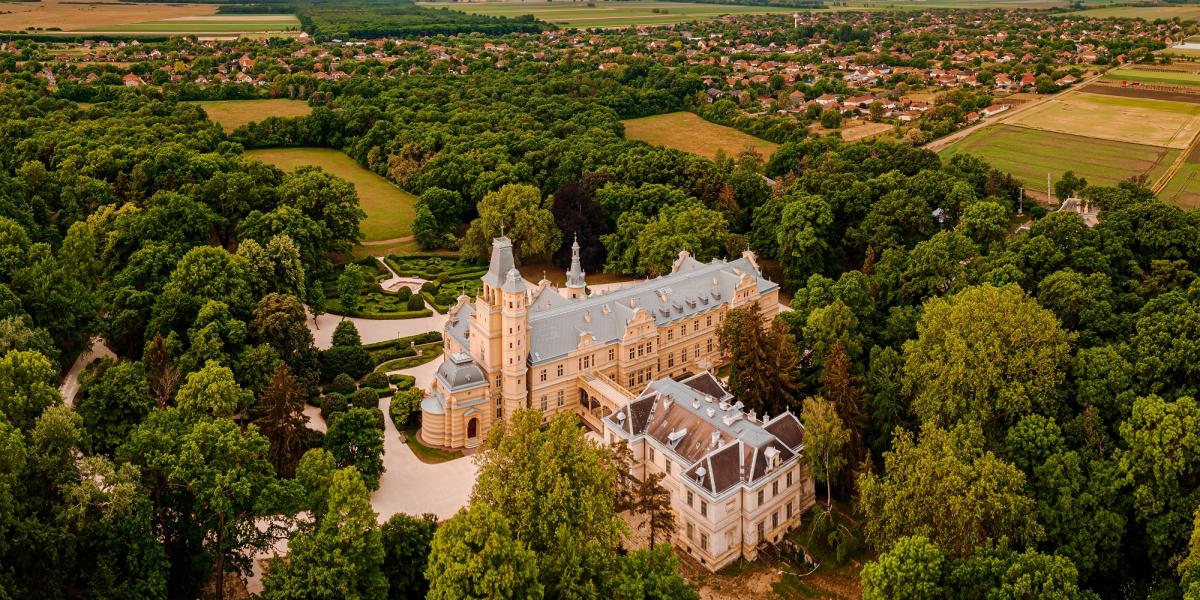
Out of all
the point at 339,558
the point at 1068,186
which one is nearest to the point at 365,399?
the point at 339,558

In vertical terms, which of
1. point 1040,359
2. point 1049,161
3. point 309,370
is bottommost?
point 309,370

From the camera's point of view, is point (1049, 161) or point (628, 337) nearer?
point (628, 337)

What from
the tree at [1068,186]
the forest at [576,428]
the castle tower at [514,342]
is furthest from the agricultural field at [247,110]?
the tree at [1068,186]

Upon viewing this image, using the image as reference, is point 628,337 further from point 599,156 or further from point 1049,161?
point 1049,161

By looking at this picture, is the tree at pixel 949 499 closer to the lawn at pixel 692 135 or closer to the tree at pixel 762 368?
the tree at pixel 762 368

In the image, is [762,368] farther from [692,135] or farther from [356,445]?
[692,135]

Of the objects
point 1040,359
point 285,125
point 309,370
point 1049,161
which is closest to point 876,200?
point 1049,161

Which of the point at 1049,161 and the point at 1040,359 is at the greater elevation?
the point at 1049,161
